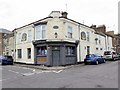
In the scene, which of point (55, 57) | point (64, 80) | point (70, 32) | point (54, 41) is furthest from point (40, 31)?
point (64, 80)

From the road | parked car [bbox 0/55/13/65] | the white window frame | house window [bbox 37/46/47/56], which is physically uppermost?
the white window frame

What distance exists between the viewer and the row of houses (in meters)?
22.0

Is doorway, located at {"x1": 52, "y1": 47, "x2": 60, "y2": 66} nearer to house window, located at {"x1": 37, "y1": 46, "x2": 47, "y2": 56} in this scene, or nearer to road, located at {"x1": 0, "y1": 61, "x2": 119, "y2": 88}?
house window, located at {"x1": 37, "y1": 46, "x2": 47, "y2": 56}

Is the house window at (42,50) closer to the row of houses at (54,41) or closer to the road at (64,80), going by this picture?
the row of houses at (54,41)

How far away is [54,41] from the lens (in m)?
21.8

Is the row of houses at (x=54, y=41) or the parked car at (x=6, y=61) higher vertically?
the row of houses at (x=54, y=41)

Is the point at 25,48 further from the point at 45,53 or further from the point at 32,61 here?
the point at 45,53

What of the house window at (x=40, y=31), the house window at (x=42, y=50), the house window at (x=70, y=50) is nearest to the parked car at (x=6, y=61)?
the house window at (x=42, y=50)

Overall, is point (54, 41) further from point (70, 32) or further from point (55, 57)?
point (70, 32)

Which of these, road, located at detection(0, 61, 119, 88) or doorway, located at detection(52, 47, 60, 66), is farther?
doorway, located at detection(52, 47, 60, 66)

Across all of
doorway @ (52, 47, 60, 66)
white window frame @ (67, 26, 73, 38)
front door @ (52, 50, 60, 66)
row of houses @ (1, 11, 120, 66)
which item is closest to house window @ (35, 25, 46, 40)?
row of houses @ (1, 11, 120, 66)

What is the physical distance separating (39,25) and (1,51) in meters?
20.4

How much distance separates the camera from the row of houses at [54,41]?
2205cm

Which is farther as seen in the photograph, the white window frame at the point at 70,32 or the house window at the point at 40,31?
the white window frame at the point at 70,32
